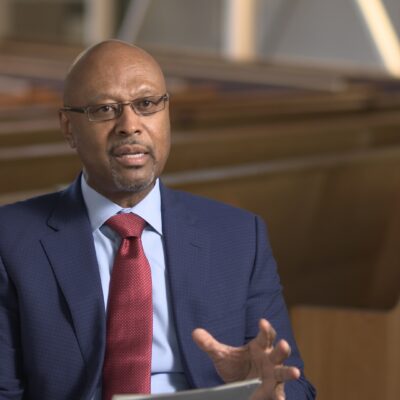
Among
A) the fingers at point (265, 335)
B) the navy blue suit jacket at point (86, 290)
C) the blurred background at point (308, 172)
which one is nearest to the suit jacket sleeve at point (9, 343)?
the navy blue suit jacket at point (86, 290)

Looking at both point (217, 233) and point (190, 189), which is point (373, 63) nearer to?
point (190, 189)

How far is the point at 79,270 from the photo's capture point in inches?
59.7

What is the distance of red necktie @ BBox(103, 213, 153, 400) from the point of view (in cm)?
149

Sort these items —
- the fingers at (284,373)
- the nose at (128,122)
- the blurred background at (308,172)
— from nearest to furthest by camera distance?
1. the fingers at (284,373)
2. the nose at (128,122)
3. the blurred background at (308,172)

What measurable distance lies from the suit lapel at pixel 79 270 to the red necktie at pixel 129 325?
23 mm

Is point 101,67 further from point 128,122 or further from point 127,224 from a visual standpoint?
point 127,224

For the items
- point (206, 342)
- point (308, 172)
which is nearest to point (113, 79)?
point (206, 342)

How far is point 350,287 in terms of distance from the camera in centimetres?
381

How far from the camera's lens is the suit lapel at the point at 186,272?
1516mm

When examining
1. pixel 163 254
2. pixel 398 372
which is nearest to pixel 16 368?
pixel 163 254

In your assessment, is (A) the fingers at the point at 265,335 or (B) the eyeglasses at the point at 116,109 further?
(B) the eyeglasses at the point at 116,109

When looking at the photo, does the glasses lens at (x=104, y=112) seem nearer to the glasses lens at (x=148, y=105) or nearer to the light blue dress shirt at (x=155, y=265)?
the glasses lens at (x=148, y=105)

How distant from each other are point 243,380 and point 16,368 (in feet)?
1.09

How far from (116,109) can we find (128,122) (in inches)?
1.3
